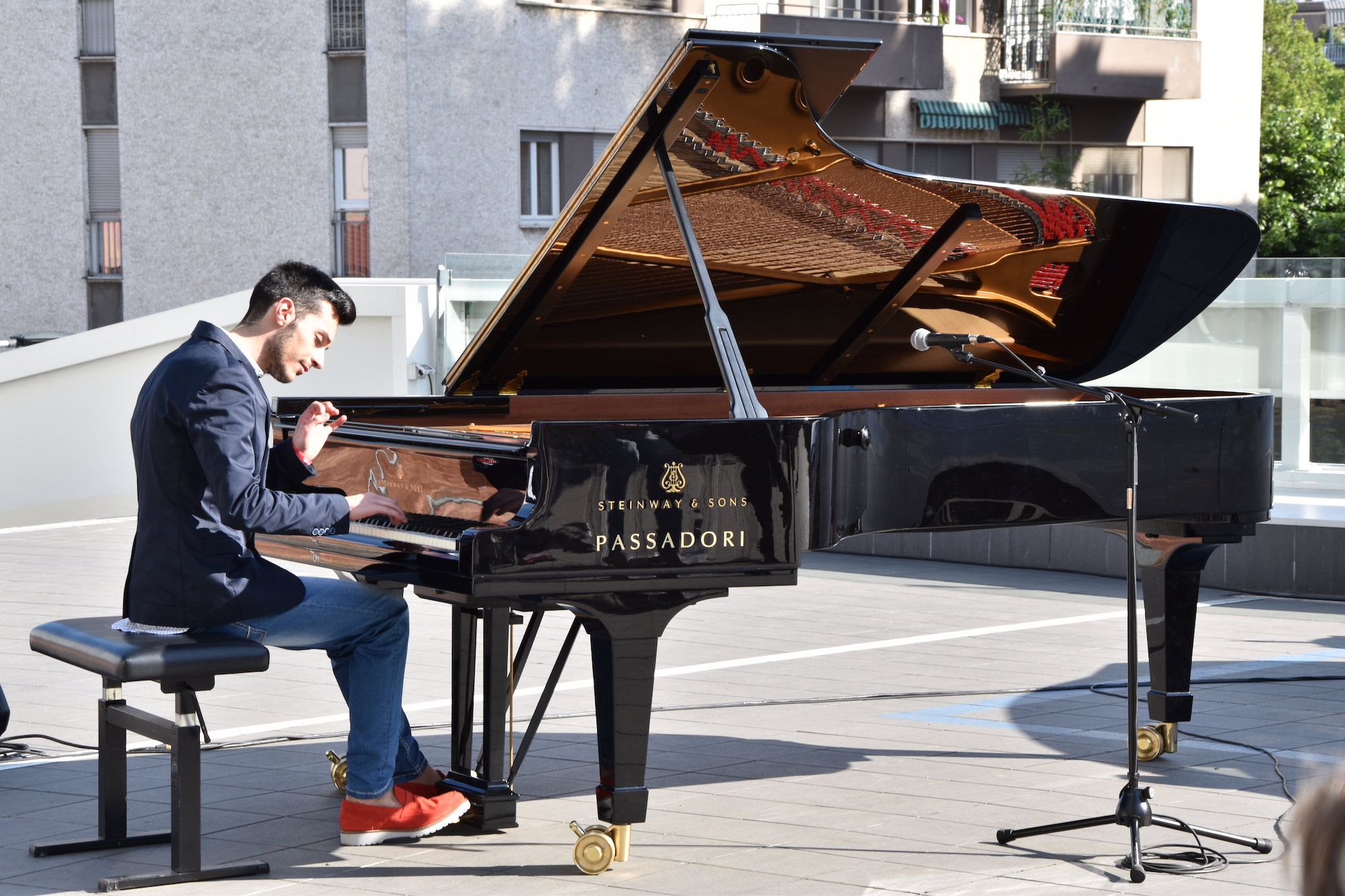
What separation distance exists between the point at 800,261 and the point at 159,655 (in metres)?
2.80

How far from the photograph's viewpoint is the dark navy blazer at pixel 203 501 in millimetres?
4133

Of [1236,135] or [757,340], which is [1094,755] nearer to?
[757,340]

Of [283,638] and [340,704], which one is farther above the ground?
[283,638]

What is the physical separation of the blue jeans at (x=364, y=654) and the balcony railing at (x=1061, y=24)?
733 inches

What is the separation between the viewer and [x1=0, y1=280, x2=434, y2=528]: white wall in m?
13.8

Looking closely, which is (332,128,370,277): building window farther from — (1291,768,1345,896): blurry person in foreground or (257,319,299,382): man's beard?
(1291,768,1345,896): blurry person in foreground

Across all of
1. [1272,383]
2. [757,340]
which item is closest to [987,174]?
A: [1272,383]

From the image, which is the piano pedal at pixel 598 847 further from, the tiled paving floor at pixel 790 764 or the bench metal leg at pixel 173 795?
the bench metal leg at pixel 173 795

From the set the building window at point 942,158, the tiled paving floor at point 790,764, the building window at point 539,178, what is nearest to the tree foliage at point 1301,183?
the building window at point 942,158

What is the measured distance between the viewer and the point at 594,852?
414cm

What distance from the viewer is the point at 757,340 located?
6340 mm

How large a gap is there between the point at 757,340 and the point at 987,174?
16282 mm

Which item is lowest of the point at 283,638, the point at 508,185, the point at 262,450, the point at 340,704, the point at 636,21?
the point at 340,704

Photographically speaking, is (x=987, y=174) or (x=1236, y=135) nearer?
(x=987, y=174)
